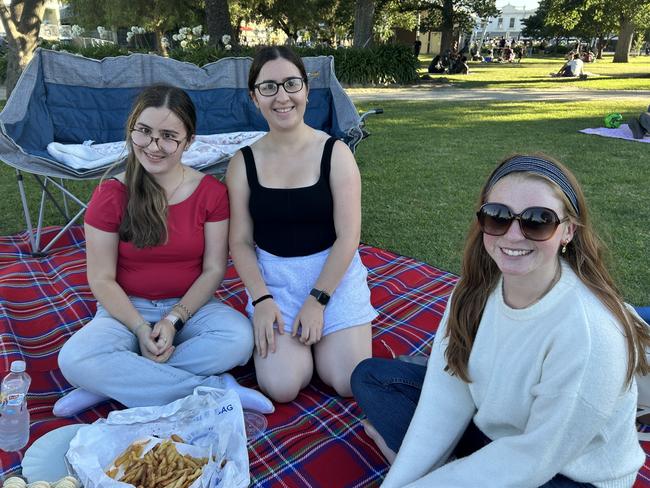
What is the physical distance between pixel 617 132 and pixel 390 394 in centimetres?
775

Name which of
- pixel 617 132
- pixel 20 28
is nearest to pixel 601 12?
pixel 617 132

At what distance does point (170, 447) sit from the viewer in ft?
5.73

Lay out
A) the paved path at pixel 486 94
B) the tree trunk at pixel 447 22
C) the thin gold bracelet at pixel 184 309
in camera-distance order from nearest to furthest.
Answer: the thin gold bracelet at pixel 184 309, the paved path at pixel 486 94, the tree trunk at pixel 447 22

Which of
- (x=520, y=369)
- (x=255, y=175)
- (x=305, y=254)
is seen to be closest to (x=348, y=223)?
(x=305, y=254)

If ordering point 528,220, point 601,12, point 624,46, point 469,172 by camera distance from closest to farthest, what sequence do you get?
point 528,220 → point 469,172 → point 601,12 → point 624,46

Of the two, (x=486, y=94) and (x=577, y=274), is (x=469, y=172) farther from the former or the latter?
(x=486, y=94)

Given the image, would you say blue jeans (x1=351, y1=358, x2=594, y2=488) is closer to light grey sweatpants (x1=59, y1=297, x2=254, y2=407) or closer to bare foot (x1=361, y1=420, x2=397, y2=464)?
bare foot (x1=361, y1=420, x2=397, y2=464)

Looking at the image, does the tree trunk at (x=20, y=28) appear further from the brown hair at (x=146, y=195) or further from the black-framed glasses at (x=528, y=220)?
the black-framed glasses at (x=528, y=220)

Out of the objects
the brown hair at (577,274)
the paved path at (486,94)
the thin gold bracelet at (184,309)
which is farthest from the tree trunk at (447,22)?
the brown hair at (577,274)

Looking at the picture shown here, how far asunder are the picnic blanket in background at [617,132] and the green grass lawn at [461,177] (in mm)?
246

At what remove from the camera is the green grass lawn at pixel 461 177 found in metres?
4.04

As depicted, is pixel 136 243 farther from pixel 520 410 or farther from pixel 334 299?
pixel 520 410

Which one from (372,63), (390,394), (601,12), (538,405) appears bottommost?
(390,394)

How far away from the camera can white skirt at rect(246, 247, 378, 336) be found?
2369 millimetres
